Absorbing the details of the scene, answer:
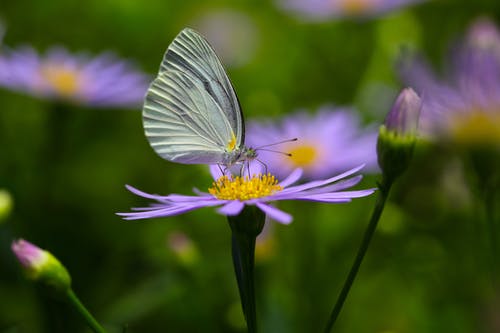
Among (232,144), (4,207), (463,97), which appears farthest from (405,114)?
(4,207)

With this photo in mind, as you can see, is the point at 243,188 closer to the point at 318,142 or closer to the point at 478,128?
the point at 478,128

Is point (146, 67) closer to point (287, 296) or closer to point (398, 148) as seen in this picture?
point (287, 296)

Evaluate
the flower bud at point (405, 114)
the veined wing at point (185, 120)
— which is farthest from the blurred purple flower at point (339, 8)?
the flower bud at point (405, 114)

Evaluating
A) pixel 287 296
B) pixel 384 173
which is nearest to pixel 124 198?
pixel 287 296

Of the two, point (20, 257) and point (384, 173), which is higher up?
point (384, 173)

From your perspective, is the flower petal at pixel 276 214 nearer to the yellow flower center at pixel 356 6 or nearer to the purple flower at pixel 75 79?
the purple flower at pixel 75 79
